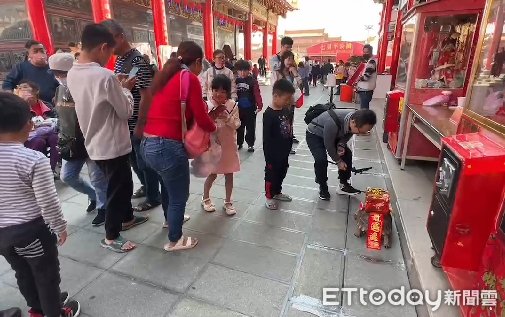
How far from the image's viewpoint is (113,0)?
7.22m

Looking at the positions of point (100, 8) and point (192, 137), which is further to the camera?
point (100, 8)

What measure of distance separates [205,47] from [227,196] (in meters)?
9.33

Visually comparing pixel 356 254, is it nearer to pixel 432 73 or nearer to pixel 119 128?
pixel 119 128

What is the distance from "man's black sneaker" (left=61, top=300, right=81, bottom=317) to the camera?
1.73 meters

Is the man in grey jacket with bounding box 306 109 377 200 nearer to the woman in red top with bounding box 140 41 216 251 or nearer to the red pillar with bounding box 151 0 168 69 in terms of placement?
the woman in red top with bounding box 140 41 216 251

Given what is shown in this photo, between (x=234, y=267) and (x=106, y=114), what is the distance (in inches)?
57.9

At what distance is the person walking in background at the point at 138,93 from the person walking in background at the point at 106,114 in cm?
14

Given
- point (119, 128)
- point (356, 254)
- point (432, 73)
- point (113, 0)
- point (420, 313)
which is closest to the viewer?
point (420, 313)

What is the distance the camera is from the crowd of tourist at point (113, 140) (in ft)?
4.63

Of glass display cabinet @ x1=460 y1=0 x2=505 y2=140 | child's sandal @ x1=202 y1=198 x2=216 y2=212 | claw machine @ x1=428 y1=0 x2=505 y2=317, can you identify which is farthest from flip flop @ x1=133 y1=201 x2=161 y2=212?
glass display cabinet @ x1=460 y1=0 x2=505 y2=140

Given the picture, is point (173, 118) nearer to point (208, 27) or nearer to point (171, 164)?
point (171, 164)

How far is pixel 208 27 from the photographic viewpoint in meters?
10.7

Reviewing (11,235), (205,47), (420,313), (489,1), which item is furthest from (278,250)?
(205,47)

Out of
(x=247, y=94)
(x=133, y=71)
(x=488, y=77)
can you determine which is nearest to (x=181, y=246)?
(x=133, y=71)
